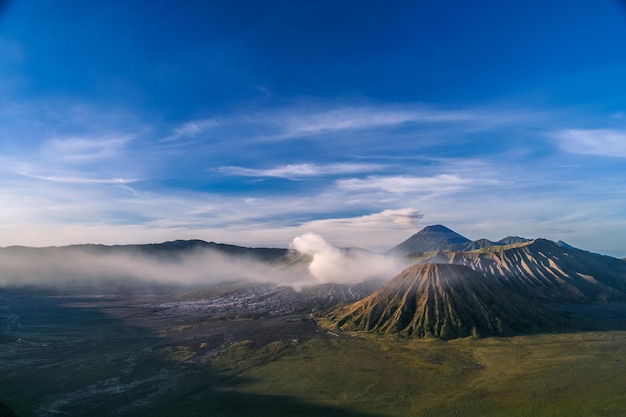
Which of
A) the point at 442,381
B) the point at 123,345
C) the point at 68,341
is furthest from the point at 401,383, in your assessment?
the point at 68,341

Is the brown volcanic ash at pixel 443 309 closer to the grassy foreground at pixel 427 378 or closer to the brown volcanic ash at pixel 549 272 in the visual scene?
the grassy foreground at pixel 427 378

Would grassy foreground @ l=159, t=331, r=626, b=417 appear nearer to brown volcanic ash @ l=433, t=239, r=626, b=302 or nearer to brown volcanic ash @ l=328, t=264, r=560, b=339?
brown volcanic ash @ l=328, t=264, r=560, b=339

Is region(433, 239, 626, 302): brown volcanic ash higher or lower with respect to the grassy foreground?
higher

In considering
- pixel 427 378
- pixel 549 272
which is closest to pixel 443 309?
pixel 427 378

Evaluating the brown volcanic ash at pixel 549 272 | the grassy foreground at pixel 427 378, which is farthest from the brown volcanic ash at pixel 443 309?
the brown volcanic ash at pixel 549 272

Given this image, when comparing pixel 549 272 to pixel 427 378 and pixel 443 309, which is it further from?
pixel 427 378

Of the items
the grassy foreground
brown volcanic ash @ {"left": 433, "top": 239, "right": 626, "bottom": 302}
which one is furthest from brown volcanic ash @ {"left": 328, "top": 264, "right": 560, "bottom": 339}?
brown volcanic ash @ {"left": 433, "top": 239, "right": 626, "bottom": 302}

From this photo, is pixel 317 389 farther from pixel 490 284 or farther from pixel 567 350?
pixel 490 284
